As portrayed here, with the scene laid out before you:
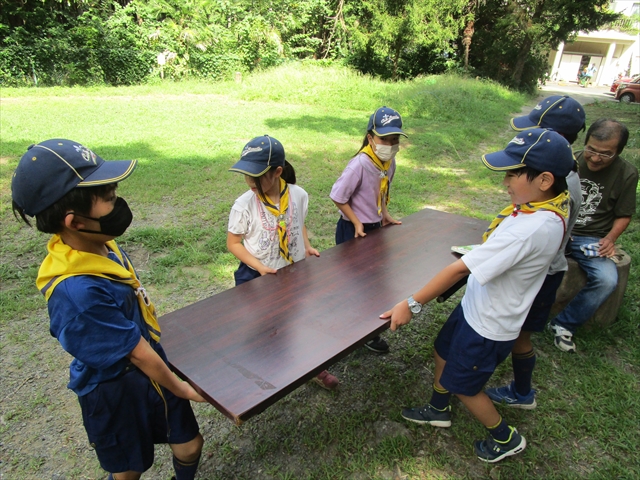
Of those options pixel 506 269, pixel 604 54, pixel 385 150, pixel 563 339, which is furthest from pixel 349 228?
pixel 604 54

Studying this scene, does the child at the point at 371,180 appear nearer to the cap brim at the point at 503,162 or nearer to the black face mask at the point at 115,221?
the cap brim at the point at 503,162

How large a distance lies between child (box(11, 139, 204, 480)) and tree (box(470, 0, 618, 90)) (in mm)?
21600

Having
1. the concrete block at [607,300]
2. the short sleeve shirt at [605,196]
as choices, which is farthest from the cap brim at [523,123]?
the concrete block at [607,300]

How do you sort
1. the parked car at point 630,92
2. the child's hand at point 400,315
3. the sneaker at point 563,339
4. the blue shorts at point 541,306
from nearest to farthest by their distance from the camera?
the child's hand at point 400,315
the blue shorts at point 541,306
the sneaker at point 563,339
the parked car at point 630,92

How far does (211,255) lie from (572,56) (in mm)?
44033

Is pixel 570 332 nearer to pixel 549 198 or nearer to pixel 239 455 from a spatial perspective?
pixel 549 198

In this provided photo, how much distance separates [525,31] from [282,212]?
20.8 m

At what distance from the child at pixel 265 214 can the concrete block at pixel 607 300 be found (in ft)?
6.43

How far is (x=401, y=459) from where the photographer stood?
2080mm

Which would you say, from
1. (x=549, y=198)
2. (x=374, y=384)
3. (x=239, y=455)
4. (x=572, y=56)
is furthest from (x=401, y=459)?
(x=572, y=56)

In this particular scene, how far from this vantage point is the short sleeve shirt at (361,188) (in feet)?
8.75

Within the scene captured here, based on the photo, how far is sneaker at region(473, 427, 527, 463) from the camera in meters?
2.03

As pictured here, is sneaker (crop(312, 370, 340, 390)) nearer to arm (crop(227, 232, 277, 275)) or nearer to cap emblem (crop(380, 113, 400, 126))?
arm (crop(227, 232, 277, 275))

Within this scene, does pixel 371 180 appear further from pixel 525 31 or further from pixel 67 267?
pixel 525 31
